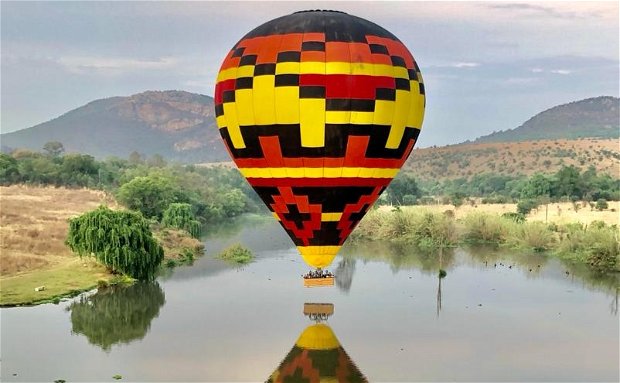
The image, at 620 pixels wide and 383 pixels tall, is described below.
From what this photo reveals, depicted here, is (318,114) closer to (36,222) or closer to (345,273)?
(345,273)

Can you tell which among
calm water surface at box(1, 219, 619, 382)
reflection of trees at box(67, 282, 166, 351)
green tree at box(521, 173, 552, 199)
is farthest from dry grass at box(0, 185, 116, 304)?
green tree at box(521, 173, 552, 199)

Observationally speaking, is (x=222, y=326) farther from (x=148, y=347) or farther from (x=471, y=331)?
(x=471, y=331)

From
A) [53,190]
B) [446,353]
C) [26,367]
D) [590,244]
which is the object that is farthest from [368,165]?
[53,190]

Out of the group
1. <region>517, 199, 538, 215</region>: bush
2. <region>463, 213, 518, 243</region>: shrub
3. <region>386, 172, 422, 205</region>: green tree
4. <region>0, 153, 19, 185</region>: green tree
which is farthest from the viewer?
<region>386, 172, 422, 205</region>: green tree

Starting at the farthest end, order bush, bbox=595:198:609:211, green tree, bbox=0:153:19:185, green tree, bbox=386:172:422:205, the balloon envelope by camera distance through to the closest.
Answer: green tree, bbox=386:172:422:205 → green tree, bbox=0:153:19:185 → bush, bbox=595:198:609:211 → the balloon envelope

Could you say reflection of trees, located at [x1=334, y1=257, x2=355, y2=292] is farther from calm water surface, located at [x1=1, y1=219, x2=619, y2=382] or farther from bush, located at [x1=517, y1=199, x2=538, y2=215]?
bush, located at [x1=517, y1=199, x2=538, y2=215]

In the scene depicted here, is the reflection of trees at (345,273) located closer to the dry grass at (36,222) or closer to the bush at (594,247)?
the bush at (594,247)
